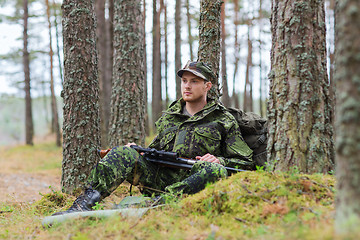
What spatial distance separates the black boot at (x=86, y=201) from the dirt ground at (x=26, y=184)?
328 cm

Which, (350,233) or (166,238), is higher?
(350,233)

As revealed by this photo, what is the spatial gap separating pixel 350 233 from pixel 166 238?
138 cm

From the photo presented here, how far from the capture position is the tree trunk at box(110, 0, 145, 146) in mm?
6543

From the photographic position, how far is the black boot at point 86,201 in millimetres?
3301

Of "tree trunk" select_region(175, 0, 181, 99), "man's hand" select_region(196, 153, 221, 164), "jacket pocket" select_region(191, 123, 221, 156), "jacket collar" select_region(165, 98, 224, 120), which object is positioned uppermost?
"tree trunk" select_region(175, 0, 181, 99)

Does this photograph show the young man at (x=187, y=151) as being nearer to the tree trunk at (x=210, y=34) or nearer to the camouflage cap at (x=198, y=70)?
the camouflage cap at (x=198, y=70)

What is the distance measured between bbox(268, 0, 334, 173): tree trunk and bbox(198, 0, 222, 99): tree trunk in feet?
8.20

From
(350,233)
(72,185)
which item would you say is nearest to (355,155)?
(350,233)

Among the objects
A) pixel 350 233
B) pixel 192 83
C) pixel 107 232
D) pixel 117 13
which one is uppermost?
pixel 117 13

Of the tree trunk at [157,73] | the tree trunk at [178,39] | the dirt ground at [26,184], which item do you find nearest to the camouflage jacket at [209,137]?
the dirt ground at [26,184]

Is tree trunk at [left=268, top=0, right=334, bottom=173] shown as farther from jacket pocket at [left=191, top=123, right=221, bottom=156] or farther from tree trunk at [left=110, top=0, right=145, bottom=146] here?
tree trunk at [left=110, top=0, right=145, bottom=146]

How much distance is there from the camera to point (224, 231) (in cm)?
247

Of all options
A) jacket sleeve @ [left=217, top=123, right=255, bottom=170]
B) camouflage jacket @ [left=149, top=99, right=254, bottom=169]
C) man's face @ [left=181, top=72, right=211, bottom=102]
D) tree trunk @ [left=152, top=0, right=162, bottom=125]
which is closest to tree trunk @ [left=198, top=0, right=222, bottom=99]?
man's face @ [left=181, top=72, right=211, bottom=102]

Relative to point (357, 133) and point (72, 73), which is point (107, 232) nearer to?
point (357, 133)
